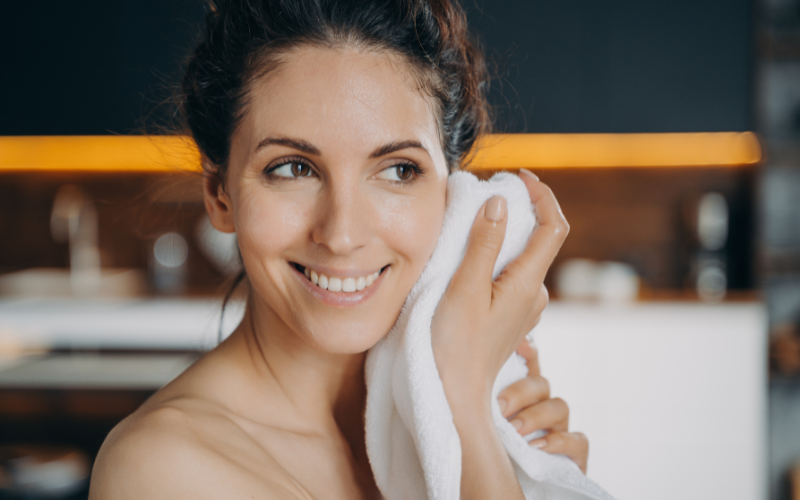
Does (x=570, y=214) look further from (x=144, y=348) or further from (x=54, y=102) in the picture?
(x=54, y=102)

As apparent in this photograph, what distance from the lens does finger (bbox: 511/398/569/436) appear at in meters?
0.95

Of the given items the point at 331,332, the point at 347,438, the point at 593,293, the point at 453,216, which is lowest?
the point at 347,438

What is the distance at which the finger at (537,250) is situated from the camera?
34.9 inches

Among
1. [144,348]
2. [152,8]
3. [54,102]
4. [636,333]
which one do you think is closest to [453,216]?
[636,333]

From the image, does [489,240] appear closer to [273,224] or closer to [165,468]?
[273,224]

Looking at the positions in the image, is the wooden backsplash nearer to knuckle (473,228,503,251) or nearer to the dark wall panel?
the dark wall panel

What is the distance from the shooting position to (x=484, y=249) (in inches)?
33.3

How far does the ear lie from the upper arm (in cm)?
33

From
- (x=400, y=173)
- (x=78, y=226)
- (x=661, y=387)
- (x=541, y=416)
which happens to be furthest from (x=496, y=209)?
(x=78, y=226)

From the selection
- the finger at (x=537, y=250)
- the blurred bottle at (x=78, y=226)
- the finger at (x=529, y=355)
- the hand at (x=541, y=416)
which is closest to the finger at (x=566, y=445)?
the hand at (x=541, y=416)

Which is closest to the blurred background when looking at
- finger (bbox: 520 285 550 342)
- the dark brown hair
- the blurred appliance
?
the blurred appliance

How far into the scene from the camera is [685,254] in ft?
10.5

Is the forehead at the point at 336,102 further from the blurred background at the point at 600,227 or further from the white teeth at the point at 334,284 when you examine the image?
the blurred background at the point at 600,227

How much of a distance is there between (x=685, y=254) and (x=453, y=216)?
2.75 metres
